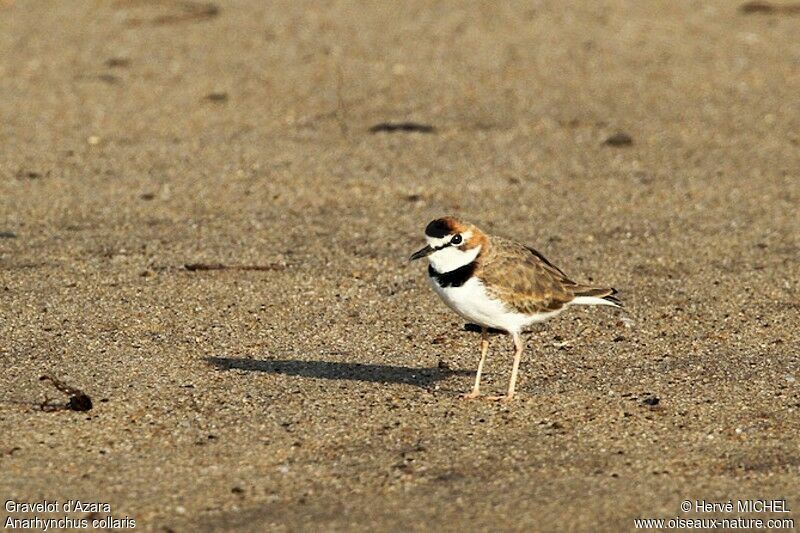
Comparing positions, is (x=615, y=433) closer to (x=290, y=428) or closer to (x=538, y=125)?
(x=290, y=428)

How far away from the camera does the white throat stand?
657 cm

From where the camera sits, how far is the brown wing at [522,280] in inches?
257

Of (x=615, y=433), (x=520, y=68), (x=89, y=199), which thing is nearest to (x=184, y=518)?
(x=615, y=433)

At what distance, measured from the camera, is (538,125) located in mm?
12258

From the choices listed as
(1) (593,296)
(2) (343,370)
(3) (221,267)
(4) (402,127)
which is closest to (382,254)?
(3) (221,267)

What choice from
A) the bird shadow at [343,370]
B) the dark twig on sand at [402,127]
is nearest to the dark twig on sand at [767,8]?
the dark twig on sand at [402,127]

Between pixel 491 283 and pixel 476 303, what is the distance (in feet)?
0.45

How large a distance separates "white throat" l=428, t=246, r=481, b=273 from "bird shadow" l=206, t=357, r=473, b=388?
727 millimetres

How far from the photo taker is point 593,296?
688 cm

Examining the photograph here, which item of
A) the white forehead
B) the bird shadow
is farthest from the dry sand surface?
the white forehead

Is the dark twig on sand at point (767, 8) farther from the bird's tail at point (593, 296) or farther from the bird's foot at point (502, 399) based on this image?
the bird's foot at point (502, 399)

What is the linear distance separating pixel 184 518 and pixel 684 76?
9.54 metres

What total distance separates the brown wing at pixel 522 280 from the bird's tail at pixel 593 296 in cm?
3

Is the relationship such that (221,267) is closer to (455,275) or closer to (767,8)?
(455,275)
